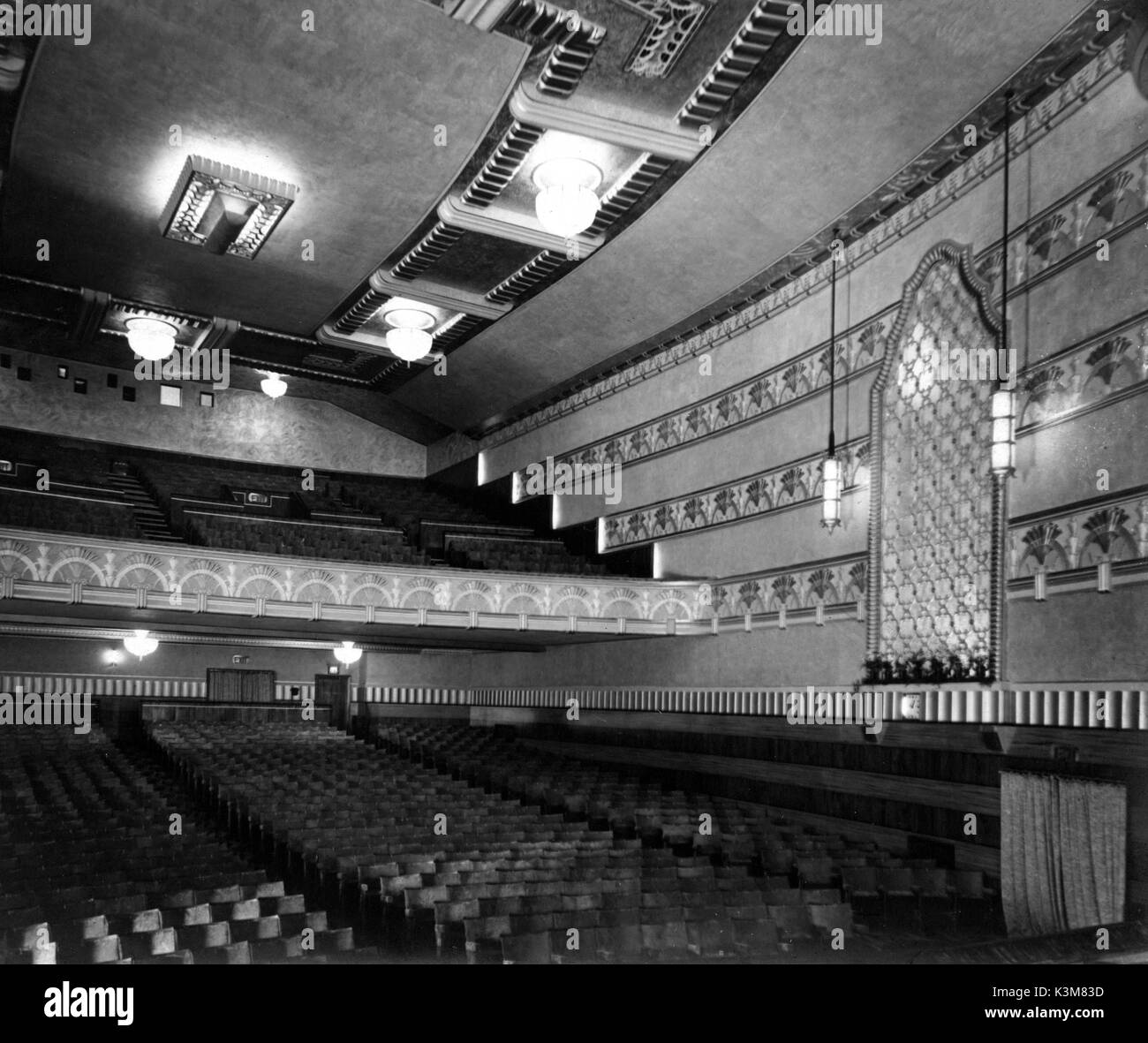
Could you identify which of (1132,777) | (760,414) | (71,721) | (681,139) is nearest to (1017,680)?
(1132,777)

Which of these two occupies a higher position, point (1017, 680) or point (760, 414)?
point (760, 414)

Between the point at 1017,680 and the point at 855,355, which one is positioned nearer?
the point at 1017,680

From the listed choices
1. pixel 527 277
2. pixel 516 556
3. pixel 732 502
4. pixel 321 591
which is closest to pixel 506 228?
pixel 527 277

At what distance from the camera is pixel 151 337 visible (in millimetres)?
14438

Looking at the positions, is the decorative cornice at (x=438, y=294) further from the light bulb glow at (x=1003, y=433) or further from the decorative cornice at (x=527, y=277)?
the light bulb glow at (x=1003, y=433)

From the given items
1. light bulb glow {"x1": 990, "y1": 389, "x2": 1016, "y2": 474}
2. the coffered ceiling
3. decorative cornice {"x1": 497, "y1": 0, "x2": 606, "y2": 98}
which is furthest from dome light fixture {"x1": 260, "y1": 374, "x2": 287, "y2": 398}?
light bulb glow {"x1": 990, "y1": 389, "x2": 1016, "y2": 474}

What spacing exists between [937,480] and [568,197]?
4417 millimetres

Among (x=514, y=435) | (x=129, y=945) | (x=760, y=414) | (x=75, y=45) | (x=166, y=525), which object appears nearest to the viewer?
(x=129, y=945)

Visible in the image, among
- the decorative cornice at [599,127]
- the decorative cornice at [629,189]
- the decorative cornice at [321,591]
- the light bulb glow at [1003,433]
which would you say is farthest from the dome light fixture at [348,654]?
the light bulb glow at [1003,433]

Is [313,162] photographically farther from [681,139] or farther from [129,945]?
[129,945]

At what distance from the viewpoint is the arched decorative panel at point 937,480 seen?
9039 millimetres

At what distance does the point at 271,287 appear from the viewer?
48.2 ft

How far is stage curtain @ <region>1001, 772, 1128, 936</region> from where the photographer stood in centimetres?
739
